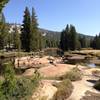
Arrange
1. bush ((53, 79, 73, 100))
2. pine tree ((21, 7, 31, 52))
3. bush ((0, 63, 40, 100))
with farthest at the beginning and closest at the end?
pine tree ((21, 7, 31, 52))
bush ((53, 79, 73, 100))
bush ((0, 63, 40, 100))

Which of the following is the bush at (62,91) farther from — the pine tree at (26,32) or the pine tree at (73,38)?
the pine tree at (73,38)

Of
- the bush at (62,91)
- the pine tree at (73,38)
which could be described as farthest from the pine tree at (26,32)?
the bush at (62,91)

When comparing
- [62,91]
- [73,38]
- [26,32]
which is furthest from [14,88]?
[73,38]

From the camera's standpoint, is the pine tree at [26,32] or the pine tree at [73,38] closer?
the pine tree at [26,32]

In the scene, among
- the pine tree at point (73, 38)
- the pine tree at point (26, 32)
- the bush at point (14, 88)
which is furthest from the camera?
the pine tree at point (73, 38)

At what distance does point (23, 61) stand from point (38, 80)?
1394 inches

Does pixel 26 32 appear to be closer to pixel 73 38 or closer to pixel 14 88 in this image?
pixel 73 38

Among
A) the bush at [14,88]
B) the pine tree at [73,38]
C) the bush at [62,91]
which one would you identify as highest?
the pine tree at [73,38]

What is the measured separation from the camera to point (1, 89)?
13531 mm

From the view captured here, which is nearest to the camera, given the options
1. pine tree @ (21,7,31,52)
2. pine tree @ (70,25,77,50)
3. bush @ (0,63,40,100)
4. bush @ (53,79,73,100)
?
bush @ (0,63,40,100)

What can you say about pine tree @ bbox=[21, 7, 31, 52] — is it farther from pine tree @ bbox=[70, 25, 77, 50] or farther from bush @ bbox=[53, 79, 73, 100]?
bush @ bbox=[53, 79, 73, 100]

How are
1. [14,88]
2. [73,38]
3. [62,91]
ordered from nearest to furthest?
[14,88] < [62,91] < [73,38]

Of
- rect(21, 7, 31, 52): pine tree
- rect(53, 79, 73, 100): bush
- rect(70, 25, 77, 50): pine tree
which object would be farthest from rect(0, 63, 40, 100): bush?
rect(70, 25, 77, 50): pine tree

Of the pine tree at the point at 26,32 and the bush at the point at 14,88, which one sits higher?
the pine tree at the point at 26,32
